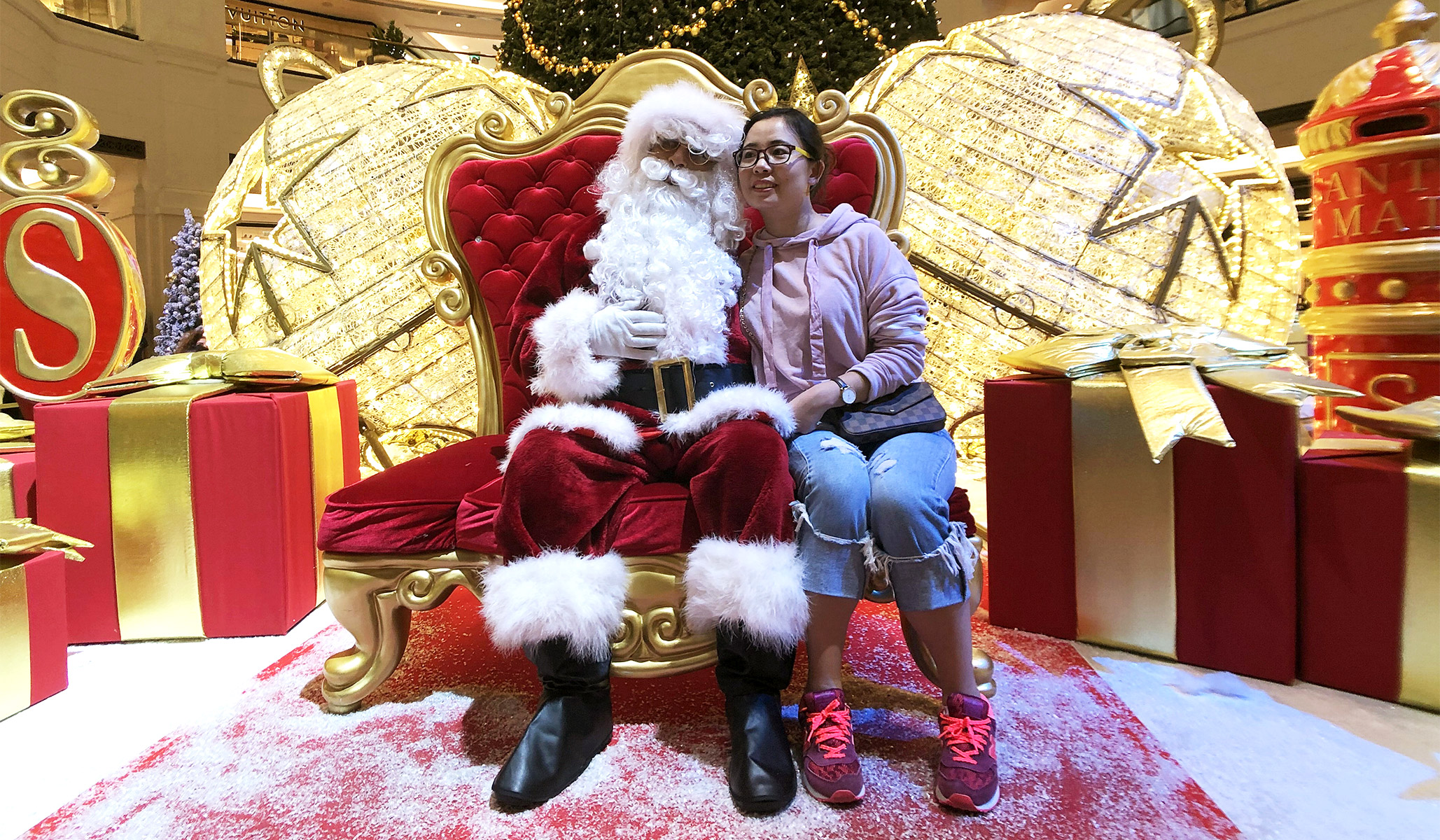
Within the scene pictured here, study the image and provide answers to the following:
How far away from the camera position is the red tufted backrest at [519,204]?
2.24 metres

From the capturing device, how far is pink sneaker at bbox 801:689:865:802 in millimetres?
1343

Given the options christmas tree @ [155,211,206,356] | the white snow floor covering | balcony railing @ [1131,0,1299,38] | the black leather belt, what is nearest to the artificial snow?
the white snow floor covering

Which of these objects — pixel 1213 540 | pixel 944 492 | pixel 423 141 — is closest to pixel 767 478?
pixel 944 492

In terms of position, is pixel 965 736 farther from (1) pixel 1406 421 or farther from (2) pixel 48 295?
(2) pixel 48 295

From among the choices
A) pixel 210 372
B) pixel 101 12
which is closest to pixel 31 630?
pixel 210 372

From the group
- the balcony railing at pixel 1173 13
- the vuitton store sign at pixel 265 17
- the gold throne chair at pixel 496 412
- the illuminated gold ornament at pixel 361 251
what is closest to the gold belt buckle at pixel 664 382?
the gold throne chair at pixel 496 412

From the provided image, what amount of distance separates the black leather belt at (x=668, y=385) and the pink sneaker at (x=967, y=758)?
0.88 m

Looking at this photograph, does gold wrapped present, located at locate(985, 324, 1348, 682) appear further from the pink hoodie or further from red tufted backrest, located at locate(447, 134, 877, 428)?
red tufted backrest, located at locate(447, 134, 877, 428)

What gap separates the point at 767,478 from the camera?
149 centimetres

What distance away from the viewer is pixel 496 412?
2.43 meters

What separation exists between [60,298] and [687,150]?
2.52m

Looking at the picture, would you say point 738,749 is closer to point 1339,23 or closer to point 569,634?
point 569,634

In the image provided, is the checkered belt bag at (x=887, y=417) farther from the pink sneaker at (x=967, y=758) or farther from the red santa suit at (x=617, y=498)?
the pink sneaker at (x=967, y=758)

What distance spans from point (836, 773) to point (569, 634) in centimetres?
58
